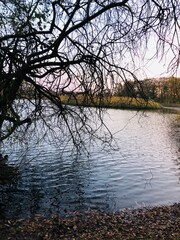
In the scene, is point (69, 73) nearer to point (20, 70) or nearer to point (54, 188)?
point (20, 70)

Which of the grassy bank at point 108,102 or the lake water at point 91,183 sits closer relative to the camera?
the grassy bank at point 108,102

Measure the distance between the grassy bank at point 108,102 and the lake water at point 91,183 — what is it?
31cm

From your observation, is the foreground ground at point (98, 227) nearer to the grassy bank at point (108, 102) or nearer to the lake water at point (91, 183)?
the lake water at point (91, 183)

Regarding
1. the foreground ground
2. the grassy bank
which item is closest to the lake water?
the grassy bank

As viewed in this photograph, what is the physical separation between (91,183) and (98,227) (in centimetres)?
509

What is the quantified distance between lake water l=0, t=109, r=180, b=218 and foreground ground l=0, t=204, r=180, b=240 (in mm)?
883

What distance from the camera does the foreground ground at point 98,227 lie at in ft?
27.0

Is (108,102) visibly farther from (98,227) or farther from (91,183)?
(91,183)

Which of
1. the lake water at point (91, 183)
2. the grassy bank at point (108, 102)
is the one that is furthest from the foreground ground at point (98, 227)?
the grassy bank at point (108, 102)

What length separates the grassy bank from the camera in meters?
7.79

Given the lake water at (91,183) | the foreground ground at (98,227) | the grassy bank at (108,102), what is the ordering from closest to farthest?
the grassy bank at (108,102), the foreground ground at (98,227), the lake water at (91,183)

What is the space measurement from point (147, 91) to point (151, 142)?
20751 mm

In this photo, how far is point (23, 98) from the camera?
962cm

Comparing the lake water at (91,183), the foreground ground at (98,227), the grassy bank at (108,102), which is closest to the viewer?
the grassy bank at (108,102)
